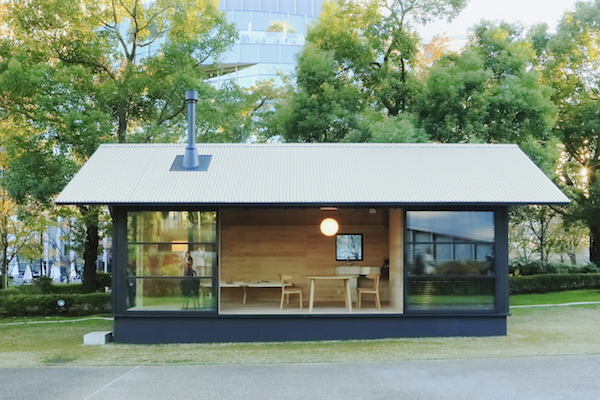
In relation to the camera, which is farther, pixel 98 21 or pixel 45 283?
pixel 45 283

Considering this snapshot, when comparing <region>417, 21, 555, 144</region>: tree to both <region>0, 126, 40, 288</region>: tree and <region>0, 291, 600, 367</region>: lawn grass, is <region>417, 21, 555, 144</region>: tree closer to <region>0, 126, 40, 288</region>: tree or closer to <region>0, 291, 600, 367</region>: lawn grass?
<region>0, 291, 600, 367</region>: lawn grass

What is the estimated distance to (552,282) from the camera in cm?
2014

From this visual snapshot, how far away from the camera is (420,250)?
33.7 feet

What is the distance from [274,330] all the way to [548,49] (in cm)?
1419

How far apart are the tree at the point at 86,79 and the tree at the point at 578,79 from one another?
10249mm

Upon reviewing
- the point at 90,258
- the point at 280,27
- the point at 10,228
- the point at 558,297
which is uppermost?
the point at 280,27

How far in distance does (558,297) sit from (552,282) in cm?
215

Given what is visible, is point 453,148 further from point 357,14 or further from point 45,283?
point 45,283

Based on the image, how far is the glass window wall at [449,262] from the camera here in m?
10.2

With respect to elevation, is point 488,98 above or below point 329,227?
above

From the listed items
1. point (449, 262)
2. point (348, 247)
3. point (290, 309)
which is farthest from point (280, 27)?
point (449, 262)

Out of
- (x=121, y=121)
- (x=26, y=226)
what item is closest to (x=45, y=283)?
(x=26, y=226)

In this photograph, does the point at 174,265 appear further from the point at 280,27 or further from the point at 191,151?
the point at 280,27

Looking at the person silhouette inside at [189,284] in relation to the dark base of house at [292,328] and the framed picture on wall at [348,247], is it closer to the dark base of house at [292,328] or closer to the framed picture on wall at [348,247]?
the dark base of house at [292,328]
